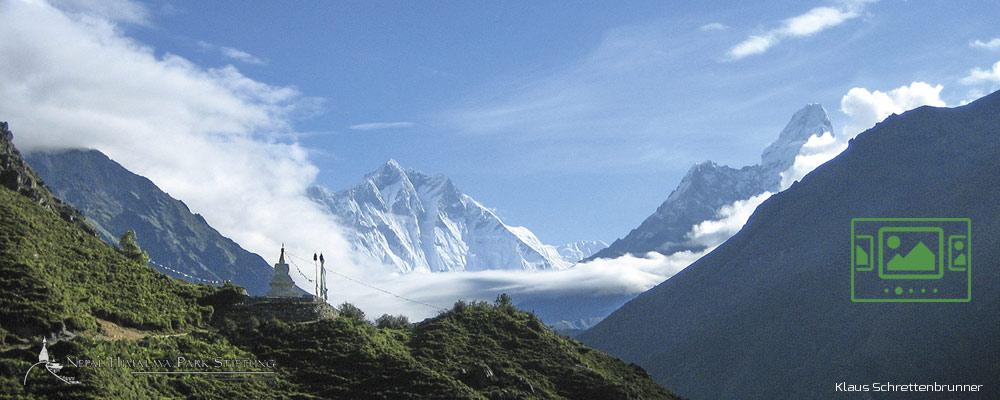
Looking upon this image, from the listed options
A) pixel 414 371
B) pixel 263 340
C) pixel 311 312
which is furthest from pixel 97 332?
pixel 414 371

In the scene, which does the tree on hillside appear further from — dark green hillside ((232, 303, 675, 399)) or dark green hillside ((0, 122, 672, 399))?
dark green hillside ((232, 303, 675, 399))

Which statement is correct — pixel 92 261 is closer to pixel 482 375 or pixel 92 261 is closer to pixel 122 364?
pixel 122 364

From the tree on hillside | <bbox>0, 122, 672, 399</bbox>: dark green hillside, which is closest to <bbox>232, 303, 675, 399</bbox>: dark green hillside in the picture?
<bbox>0, 122, 672, 399</bbox>: dark green hillside

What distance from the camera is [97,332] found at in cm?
5462

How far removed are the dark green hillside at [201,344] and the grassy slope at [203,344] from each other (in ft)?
0.32

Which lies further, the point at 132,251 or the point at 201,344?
the point at 132,251

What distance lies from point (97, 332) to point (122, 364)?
21.6 feet

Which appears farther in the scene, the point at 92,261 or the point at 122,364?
the point at 92,261

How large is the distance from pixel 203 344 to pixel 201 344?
0.51ft

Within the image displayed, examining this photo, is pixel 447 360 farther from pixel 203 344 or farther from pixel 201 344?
pixel 201 344

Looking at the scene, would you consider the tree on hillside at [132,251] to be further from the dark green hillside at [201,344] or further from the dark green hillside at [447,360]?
the dark green hillside at [447,360]

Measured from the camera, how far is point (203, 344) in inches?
2235

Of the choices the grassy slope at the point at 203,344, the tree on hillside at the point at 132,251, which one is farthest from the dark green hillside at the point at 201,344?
the tree on hillside at the point at 132,251

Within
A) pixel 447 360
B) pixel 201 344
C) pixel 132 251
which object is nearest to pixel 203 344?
pixel 201 344
